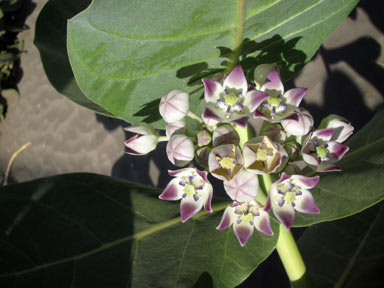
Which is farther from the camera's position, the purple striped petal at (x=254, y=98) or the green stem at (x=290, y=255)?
the green stem at (x=290, y=255)

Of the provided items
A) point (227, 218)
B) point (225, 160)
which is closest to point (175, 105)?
point (225, 160)

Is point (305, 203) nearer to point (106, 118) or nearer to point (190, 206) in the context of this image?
point (190, 206)

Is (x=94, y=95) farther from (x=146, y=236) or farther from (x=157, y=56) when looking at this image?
(x=146, y=236)

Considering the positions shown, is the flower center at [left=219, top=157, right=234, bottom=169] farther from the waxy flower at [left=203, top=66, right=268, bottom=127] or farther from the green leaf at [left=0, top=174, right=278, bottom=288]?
the green leaf at [left=0, top=174, right=278, bottom=288]

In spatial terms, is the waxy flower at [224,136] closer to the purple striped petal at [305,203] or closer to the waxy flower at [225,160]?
the waxy flower at [225,160]

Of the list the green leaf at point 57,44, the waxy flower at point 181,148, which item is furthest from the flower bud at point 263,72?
the green leaf at point 57,44

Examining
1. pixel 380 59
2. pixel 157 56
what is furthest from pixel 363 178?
pixel 380 59
